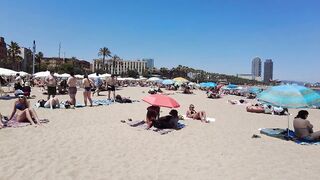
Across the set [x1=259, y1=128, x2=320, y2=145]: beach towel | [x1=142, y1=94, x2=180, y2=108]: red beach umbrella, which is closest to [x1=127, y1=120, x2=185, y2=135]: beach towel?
[x1=142, y1=94, x2=180, y2=108]: red beach umbrella

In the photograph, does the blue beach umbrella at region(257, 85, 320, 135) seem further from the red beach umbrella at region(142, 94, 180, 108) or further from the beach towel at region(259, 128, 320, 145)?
the red beach umbrella at region(142, 94, 180, 108)

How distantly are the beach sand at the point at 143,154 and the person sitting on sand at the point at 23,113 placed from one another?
458mm

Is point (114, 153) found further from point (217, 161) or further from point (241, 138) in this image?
point (241, 138)

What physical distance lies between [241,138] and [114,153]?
3.98 m

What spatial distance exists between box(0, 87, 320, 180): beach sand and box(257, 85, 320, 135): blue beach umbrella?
1.06 metres

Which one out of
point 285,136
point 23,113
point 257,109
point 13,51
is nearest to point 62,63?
point 13,51

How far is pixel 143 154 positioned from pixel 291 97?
15.4ft

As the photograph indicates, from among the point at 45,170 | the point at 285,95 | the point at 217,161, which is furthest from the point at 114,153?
the point at 285,95

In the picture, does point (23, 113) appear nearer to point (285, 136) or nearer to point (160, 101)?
point (160, 101)

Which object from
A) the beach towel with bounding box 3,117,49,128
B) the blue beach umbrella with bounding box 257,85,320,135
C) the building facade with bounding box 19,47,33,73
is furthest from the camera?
the building facade with bounding box 19,47,33,73

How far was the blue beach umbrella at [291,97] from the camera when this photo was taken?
8.62 metres

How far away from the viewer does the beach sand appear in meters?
5.33

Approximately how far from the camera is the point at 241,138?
349 inches

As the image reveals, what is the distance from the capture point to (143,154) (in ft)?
21.6
